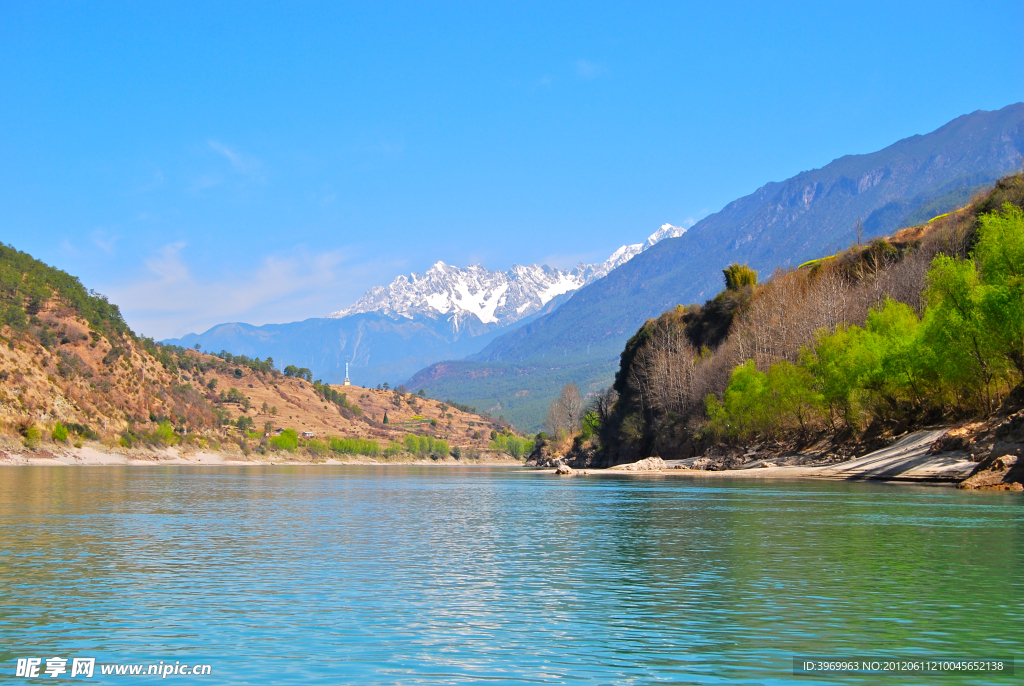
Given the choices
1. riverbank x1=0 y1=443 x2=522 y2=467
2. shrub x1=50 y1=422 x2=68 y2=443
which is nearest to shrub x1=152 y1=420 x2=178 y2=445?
riverbank x1=0 y1=443 x2=522 y2=467

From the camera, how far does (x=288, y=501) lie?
5716 centimetres

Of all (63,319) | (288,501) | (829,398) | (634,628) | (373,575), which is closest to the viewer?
(634,628)

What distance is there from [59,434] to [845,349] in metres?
133

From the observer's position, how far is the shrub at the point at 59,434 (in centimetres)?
14525

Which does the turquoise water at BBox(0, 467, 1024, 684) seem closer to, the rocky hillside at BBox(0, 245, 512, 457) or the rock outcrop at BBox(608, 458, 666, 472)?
the rock outcrop at BBox(608, 458, 666, 472)

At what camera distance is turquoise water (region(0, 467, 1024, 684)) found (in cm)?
1479

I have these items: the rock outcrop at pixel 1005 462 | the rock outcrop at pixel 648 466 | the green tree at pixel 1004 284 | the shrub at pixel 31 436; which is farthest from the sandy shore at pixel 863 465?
the green tree at pixel 1004 284

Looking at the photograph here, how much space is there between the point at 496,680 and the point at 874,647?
734cm

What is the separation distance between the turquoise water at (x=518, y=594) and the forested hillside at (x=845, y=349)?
20118 mm

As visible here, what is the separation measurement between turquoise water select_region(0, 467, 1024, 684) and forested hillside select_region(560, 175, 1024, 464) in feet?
66.0

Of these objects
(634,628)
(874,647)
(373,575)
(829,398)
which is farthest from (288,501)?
(829,398)

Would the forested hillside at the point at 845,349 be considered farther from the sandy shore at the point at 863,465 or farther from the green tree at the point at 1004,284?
the sandy shore at the point at 863,465

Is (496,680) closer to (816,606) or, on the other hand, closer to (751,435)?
(816,606)

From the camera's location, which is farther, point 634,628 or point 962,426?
point 962,426
